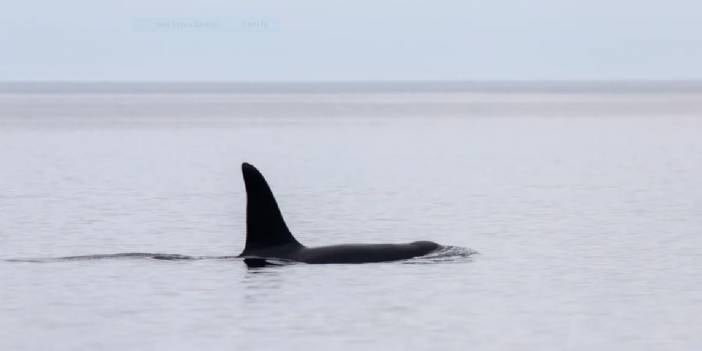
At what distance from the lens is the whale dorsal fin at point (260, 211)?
80.1 ft

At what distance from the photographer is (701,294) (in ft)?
71.7

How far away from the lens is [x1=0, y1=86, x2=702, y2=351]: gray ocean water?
19.3m

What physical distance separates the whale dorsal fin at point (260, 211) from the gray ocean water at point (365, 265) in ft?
2.06

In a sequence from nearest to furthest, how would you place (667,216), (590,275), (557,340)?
(557,340)
(590,275)
(667,216)

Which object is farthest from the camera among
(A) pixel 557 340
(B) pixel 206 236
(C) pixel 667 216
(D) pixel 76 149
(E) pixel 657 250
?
(D) pixel 76 149

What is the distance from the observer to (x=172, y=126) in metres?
109

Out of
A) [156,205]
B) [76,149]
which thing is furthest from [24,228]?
[76,149]

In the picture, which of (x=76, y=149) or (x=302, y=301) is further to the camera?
(x=76, y=149)

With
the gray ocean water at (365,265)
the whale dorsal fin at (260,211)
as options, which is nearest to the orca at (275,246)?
the whale dorsal fin at (260,211)

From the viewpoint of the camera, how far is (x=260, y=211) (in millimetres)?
24422

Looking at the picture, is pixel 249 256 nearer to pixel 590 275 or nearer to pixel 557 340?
pixel 590 275

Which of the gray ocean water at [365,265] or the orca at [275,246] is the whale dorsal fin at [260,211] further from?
the gray ocean water at [365,265]

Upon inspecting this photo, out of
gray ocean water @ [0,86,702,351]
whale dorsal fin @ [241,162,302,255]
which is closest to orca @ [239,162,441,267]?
whale dorsal fin @ [241,162,302,255]

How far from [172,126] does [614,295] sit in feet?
288
